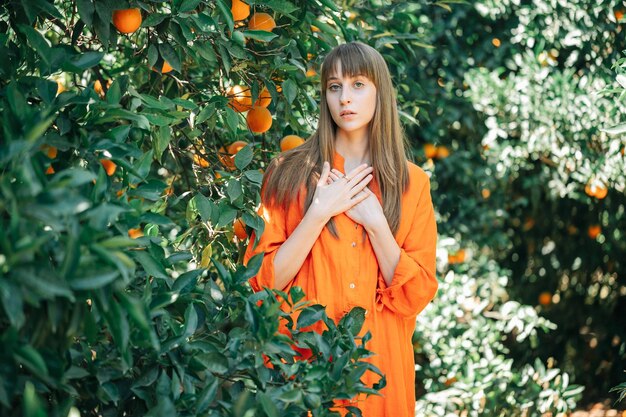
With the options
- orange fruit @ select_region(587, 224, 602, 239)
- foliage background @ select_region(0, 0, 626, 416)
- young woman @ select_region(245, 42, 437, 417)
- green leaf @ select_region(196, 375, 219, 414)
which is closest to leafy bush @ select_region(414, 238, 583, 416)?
foliage background @ select_region(0, 0, 626, 416)

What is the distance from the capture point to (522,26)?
3.18 meters

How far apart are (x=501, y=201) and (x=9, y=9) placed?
257 centimetres

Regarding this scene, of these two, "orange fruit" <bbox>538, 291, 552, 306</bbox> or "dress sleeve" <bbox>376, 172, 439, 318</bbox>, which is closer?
"dress sleeve" <bbox>376, 172, 439, 318</bbox>

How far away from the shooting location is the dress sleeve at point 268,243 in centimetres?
185

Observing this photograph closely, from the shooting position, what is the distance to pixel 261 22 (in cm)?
188

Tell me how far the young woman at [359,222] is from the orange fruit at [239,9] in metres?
0.25

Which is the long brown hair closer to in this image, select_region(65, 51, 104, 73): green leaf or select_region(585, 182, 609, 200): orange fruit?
select_region(65, 51, 104, 73): green leaf

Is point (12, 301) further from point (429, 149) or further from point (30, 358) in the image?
point (429, 149)

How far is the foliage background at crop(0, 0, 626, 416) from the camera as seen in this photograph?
104 centimetres

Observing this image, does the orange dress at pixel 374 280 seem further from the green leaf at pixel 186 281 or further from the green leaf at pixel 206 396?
the green leaf at pixel 206 396

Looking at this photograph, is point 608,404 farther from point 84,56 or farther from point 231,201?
point 84,56

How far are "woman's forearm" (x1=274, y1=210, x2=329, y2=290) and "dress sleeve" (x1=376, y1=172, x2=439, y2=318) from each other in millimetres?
197

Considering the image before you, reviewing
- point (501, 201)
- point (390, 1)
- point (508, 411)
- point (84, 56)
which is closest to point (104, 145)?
point (84, 56)

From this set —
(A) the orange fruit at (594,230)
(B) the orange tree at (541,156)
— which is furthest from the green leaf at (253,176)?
(A) the orange fruit at (594,230)
